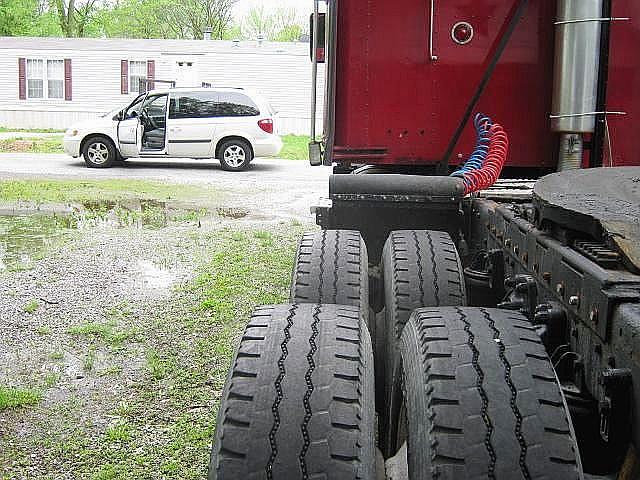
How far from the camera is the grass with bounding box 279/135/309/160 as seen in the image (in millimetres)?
24922

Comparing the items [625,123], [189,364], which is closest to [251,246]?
[189,364]

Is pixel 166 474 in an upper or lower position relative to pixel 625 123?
lower

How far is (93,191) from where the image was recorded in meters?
15.8

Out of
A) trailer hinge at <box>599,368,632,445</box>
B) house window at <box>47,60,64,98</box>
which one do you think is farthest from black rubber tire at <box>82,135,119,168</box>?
trailer hinge at <box>599,368,632,445</box>

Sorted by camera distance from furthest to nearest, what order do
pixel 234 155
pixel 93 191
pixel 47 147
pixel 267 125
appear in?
pixel 47 147 < pixel 267 125 < pixel 234 155 < pixel 93 191

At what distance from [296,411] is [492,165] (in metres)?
2.99

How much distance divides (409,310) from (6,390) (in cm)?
268

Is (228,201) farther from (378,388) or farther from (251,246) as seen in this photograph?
(378,388)

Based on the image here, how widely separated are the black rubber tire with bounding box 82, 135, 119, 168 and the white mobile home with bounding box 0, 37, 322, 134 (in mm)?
11137

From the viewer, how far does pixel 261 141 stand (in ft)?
69.5

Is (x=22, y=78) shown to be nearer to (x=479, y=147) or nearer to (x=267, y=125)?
(x=267, y=125)

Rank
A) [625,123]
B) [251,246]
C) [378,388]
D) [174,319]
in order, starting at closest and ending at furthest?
[378,388] → [625,123] → [174,319] → [251,246]

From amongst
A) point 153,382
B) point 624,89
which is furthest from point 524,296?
point 153,382

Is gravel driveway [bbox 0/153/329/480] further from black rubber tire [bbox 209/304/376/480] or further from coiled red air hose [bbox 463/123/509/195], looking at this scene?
black rubber tire [bbox 209/304/376/480]
